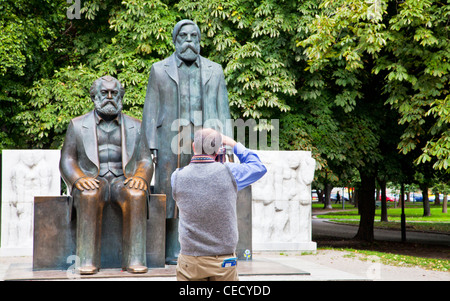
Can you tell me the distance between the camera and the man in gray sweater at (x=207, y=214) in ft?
12.7

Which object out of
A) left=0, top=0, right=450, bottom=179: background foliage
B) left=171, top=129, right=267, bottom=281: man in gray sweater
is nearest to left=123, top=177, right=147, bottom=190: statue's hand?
left=171, top=129, right=267, bottom=281: man in gray sweater

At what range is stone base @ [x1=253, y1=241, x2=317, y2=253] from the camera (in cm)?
1197

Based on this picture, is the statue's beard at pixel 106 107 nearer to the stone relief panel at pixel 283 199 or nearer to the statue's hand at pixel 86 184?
the statue's hand at pixel 86 184

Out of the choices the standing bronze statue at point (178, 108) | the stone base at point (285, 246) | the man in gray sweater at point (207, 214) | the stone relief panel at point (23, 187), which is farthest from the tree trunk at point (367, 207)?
the man in gray sweater at point (207, 214)

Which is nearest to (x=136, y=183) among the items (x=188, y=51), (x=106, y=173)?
(x=106, y=173)

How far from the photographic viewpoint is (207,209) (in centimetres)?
387

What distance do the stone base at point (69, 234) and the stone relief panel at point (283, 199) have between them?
5000 mm

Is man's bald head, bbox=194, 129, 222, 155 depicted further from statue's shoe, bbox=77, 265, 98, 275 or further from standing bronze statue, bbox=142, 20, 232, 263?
standing bronze statue, bbox=142, 20, 232, 263

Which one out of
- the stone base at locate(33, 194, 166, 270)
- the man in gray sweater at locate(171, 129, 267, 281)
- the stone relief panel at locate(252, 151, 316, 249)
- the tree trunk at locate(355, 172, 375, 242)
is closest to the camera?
the man in gray sweater at locate(171, 129, 267, 281)

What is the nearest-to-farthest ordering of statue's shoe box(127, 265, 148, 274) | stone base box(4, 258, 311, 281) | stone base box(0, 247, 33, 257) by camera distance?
stone base box(4, 258, 311, 281) < statue's shoe box(127, 265, 148, 274) < stone base box(0, 247, 33, 257)

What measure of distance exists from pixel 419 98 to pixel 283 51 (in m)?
3.26

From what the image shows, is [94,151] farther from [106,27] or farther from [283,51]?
[106,27]

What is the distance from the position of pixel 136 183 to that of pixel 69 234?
3.51 feet

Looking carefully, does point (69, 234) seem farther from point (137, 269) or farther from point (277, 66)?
point (277, 66)
